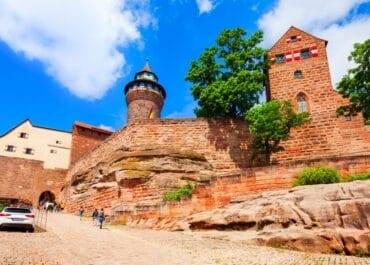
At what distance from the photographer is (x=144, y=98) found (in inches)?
1711

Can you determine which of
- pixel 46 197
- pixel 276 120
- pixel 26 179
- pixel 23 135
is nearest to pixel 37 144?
pixel 23 135

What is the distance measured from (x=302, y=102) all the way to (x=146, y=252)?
20.7 metres

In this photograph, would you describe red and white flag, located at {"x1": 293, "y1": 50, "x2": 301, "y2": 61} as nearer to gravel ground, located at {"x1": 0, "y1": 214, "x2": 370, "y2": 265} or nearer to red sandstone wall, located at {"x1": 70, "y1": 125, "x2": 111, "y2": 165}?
gravel ground, located at {"x1": 0, "y1": 214, "x2": 370, "y2": 265}

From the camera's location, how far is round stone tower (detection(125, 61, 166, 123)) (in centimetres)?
4241

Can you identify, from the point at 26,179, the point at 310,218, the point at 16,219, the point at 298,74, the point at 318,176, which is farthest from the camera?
the point at 26,179

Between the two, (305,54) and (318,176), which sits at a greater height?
(305,54)

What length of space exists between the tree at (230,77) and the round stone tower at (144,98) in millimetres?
14501

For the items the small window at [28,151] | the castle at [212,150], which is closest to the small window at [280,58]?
the castle at [212,150]

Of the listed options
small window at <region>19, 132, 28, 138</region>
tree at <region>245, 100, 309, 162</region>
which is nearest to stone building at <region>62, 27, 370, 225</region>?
tree at <region>245, 100, 309, 162</region>

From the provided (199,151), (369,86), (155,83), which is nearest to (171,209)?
(199,151)

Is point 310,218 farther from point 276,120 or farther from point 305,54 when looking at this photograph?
point 305,54

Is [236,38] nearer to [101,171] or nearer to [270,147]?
[270,147]

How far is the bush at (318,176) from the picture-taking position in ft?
49.8

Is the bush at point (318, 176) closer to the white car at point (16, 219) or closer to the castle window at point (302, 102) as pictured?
the white car at point (16, 219)
